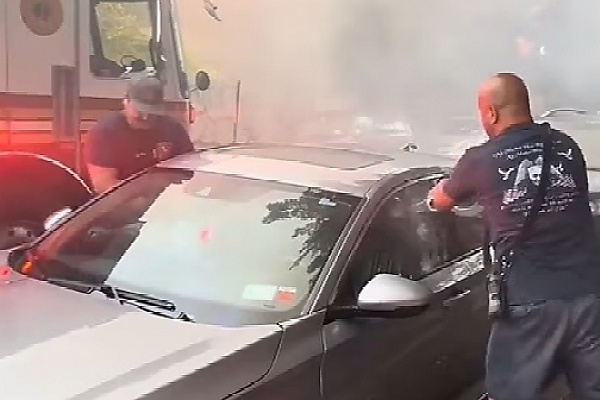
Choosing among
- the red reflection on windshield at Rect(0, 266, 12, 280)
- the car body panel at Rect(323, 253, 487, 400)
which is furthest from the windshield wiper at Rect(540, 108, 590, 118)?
the red reflection on windshield at Rect(0, 266, 12, 280)

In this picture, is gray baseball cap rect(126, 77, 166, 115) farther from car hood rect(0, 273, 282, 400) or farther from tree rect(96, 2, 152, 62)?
car hood rect(0, 273, 282, 400)

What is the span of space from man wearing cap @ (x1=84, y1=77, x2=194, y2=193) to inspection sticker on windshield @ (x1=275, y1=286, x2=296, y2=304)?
7.71 ft

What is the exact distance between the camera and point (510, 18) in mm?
7664

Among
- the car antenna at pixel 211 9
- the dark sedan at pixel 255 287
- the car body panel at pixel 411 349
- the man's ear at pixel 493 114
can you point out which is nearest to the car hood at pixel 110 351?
the dark sedan at pixel 255 287

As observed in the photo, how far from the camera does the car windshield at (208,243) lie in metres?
2.65

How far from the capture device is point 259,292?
8.71ft

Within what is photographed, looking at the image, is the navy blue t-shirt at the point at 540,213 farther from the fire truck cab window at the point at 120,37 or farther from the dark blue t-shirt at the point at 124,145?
the fire truck cab window at the point at 120,37

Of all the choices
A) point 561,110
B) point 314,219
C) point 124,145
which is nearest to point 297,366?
point 314,219

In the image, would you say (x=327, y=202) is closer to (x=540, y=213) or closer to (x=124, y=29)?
(x=540, y=213)

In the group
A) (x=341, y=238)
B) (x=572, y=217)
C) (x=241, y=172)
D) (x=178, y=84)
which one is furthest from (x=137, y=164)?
(x=572, y=217)

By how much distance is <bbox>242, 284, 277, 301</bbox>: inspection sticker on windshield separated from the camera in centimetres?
263

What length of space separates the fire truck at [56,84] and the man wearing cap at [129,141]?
0.10m

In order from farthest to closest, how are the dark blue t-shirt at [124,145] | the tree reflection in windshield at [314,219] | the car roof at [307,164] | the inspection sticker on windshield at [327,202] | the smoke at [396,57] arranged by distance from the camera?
the smoke at [396,57], the dark blue t-shirt at [124,145], the car roof at [307,164], the inspection sticker on windshield at [327,202], the tree reflection in windshield at [314,219]

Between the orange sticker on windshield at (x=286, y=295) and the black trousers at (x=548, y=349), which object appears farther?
the black trousers at (x=548, y=349)
